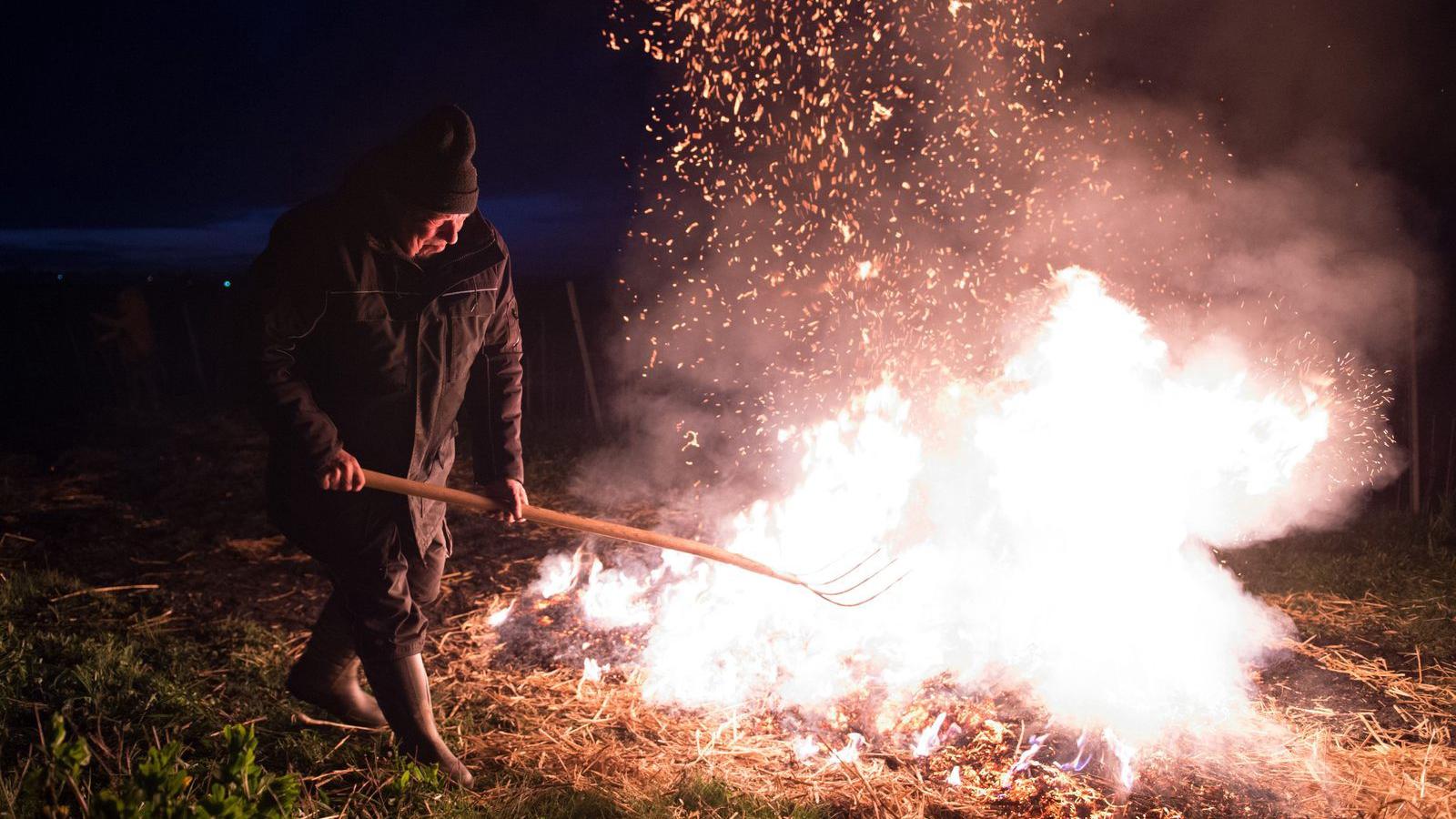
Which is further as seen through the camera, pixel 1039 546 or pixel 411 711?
pixel 1039 546

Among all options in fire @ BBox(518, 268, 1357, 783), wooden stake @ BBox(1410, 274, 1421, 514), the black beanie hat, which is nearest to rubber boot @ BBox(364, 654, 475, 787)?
fire @ BBox(518, 268, 1357, 783)

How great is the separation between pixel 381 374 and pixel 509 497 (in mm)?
767

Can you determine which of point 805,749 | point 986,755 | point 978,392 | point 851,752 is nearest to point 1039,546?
point 978,392

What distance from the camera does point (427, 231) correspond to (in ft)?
9.16

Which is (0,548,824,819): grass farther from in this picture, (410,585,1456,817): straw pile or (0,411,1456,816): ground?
(410,585,1456,817): straw pile

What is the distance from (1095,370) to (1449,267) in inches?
174

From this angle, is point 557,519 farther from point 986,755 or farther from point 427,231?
point 986,755

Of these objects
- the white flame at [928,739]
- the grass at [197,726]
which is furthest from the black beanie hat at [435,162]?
the white flame at [928,739]

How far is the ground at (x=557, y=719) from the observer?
10.0ft

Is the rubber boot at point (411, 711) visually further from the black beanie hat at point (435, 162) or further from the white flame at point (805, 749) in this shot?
the black beanie hat at point (435, 162)

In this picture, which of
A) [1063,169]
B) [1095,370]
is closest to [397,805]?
[1095,370]

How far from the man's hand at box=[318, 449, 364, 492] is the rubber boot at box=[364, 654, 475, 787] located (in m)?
0.78

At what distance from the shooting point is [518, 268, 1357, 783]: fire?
158 inches

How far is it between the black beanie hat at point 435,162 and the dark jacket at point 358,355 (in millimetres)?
210
